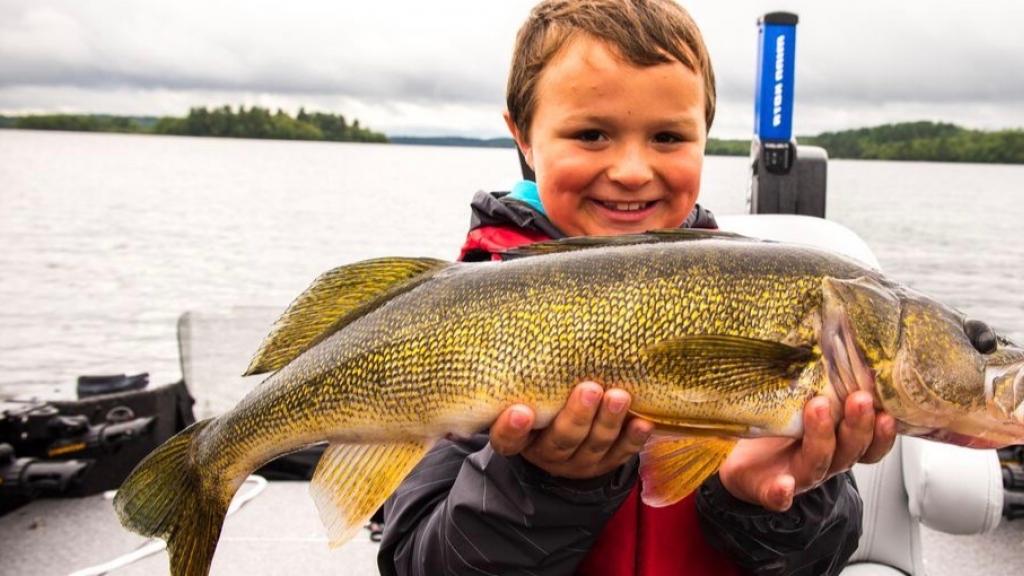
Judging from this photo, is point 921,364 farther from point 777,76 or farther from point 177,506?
point 777,76

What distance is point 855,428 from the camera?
6.57ft

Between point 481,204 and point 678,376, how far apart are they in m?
1.09

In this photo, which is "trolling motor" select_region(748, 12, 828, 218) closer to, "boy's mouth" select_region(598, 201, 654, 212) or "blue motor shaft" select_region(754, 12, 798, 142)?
"blue motor shaft" select_region(754, 12, 798, 142)

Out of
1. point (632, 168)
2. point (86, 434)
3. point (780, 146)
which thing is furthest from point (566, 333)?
point (86, 434)

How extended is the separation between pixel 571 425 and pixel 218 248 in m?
26.0

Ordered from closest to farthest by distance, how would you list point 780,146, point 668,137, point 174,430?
point 668,137 → point 780,146 → point 174,430

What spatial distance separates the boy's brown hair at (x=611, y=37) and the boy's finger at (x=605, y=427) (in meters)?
1.07

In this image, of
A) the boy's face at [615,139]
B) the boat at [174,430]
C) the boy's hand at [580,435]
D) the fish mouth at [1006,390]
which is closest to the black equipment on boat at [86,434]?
the boat at [174,430]

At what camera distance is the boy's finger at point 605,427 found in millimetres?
1970

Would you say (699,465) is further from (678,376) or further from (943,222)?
(943,222)

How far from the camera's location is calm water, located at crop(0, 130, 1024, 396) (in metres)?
15.5

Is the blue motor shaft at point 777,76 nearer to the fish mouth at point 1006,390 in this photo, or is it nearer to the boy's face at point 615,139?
the boy's face at point 615,139

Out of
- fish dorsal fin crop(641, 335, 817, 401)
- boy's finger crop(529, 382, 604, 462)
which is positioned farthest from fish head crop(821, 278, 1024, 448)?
boy's finger crop(529, 382, 604, 462)

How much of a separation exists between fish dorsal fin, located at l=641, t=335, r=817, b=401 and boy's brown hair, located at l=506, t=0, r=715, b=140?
96 cm
